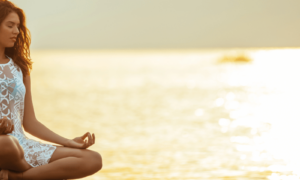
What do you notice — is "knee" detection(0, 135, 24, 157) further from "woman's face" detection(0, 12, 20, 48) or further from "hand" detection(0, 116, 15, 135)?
"woman's face" detection(0, 12, 20, 48)

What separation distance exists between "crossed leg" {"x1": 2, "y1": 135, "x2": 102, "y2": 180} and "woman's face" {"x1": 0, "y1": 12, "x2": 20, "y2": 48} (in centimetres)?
69

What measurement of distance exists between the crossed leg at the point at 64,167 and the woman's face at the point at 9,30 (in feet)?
2.27

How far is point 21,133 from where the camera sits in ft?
8.30

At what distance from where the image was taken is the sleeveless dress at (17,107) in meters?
2.46

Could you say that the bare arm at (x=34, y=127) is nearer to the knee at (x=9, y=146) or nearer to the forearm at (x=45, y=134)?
the forearm at (x=45, y=134)

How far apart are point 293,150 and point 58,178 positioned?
298cm

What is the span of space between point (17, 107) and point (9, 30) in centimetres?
44

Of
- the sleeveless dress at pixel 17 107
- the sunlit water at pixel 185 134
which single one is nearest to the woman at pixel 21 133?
the sleeveless dress at pixel 17 107

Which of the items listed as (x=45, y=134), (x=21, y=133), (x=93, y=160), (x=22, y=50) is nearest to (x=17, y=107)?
(x=21, y=133)

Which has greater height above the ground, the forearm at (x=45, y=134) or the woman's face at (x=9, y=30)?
the woman's face at (x=9, y=30)

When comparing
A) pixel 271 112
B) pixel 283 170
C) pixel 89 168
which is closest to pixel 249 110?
pixel 271 112

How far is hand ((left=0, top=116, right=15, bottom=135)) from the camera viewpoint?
228 cm

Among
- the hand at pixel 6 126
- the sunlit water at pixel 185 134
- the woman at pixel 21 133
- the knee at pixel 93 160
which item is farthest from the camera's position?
the sunlit water at pixel 185 134

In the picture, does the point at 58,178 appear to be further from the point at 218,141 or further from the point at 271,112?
the point at 271,112
